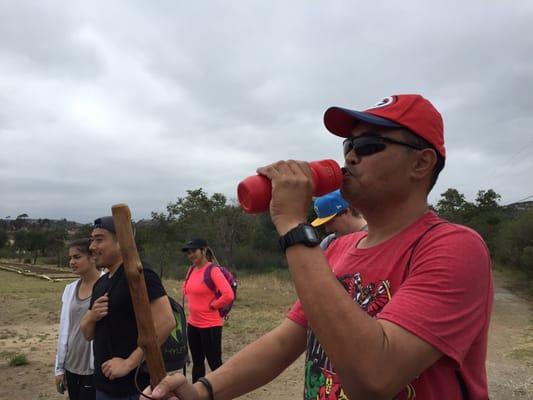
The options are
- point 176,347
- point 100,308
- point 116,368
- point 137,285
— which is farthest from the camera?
point 176,347

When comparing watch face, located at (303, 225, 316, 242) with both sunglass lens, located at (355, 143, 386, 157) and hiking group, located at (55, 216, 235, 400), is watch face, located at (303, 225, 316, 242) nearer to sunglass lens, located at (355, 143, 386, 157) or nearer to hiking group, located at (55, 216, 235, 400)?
sunglass lens, located at (355, 143, 386, 157)

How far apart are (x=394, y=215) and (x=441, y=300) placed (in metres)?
0.38

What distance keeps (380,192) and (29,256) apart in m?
79.5

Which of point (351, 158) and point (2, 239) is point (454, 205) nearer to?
point (351, 158)

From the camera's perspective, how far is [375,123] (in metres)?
1.47

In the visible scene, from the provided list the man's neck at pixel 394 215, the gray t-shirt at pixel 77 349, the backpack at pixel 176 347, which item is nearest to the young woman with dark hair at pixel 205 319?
the gray t-shirt at pixel 77 349

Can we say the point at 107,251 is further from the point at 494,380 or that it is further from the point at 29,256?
the point at 29,256

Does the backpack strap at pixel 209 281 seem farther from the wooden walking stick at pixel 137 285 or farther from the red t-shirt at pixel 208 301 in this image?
the wooden walking stick at pixel 137 285

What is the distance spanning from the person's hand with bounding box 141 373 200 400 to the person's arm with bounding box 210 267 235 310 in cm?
434

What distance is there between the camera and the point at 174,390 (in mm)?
1589

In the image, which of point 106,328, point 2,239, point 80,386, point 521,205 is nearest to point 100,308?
point 106,328

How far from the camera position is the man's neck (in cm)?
151

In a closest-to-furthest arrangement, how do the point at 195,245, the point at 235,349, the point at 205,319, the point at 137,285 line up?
the point at 137,285 → the point at 205,319 → the point at 195,245 → the point at 235,349

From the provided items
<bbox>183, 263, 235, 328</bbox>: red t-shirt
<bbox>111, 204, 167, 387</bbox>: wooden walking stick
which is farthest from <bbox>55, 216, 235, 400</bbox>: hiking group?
<bbox>183, 263, 235, 328</bbox>: red t-shirt
